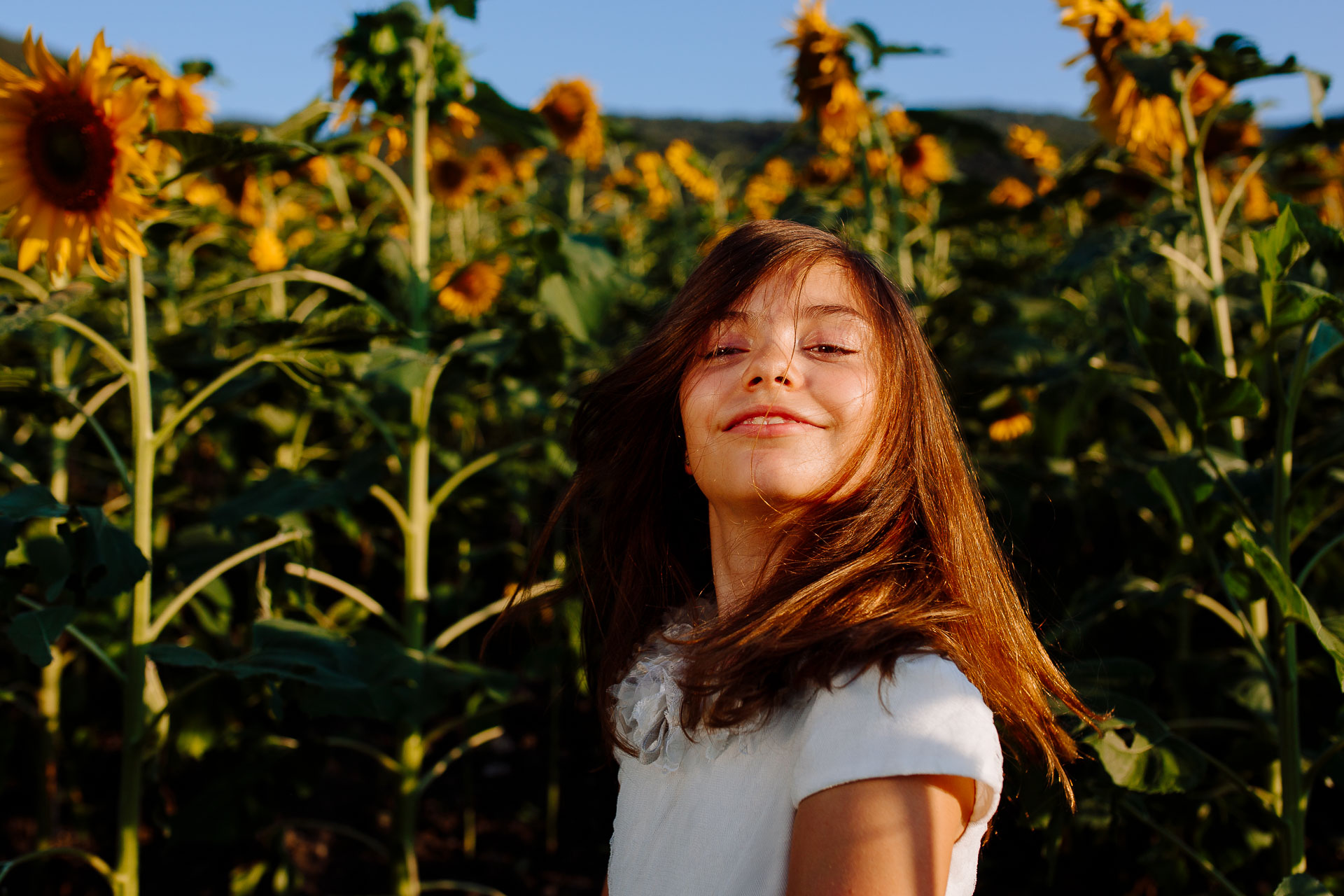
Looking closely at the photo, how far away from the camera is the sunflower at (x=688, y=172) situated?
18.9 ft

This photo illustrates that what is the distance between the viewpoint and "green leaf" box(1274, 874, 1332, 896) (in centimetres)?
126

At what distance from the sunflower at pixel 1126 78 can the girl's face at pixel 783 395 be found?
1.31 meters

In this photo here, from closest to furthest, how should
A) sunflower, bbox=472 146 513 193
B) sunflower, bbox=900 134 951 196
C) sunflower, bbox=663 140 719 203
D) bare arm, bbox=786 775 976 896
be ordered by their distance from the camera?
bare arm, bbox=786 775 976 896 < sunflower, bbox=900 134 951 196 < sunflower, bbox=472 146 513 193 < sunflower, bbox=663 140 719 203

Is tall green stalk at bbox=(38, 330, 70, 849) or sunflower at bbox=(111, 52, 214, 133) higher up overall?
sunflower at bbox=(111, 52, 214, 133)

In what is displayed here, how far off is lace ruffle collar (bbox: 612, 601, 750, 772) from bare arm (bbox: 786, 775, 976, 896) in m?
0.17

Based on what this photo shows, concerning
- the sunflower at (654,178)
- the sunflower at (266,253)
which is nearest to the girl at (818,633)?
the sunflower at (266,253)

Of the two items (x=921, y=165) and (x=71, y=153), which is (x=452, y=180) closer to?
(x=921, y=165)

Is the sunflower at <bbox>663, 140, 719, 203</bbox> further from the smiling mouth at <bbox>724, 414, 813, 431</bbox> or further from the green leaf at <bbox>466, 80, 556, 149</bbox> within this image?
the smiling mouth at <bbox>724, 414, 813, 431</bbox>

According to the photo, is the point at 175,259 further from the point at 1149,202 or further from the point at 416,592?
the point at 1149,202

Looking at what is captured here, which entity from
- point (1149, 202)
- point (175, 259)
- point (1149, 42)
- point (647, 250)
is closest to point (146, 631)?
point (175, 259)

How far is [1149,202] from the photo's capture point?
109 inches

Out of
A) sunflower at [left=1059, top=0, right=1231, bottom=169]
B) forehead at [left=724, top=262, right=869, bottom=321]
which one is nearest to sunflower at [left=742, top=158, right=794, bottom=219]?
sunflower at [left=1059, top=0, right=1231, bottom=169]

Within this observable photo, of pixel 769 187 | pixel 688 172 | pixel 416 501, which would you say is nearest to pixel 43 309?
pixel 416 501

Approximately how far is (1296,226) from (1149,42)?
1.06 m
